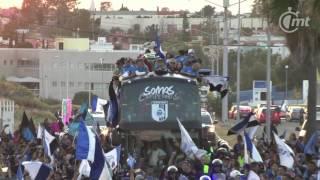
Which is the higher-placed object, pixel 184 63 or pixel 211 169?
pixel 184 63

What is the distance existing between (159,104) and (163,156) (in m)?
1.10

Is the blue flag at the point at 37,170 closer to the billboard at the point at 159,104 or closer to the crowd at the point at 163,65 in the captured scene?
the billboard at the point at 159,104

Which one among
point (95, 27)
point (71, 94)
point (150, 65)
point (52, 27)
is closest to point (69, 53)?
point (71, 94)

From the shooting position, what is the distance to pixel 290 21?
69.5 feet

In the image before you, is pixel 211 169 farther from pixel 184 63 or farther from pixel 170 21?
pixel 170 21

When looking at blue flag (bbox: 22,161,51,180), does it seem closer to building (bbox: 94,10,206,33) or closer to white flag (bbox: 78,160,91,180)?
white flag (bbox: 78,160,91,180)

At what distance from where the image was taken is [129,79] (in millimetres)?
16625

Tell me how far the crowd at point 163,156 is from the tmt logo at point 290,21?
3805mm

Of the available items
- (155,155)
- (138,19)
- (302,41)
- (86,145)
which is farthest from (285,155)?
(138,19)

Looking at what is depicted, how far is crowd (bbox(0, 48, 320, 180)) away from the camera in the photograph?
1230 cm

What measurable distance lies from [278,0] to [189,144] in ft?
27.3

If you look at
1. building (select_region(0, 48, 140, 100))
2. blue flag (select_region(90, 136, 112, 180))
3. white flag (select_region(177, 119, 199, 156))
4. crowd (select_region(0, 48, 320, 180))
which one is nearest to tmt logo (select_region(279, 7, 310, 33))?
crowd (select_region(0, 48, 320, 180))

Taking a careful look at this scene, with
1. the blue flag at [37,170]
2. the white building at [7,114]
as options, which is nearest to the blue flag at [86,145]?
A: the blue flag at [37,170]

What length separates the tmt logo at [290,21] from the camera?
68.6 feet
